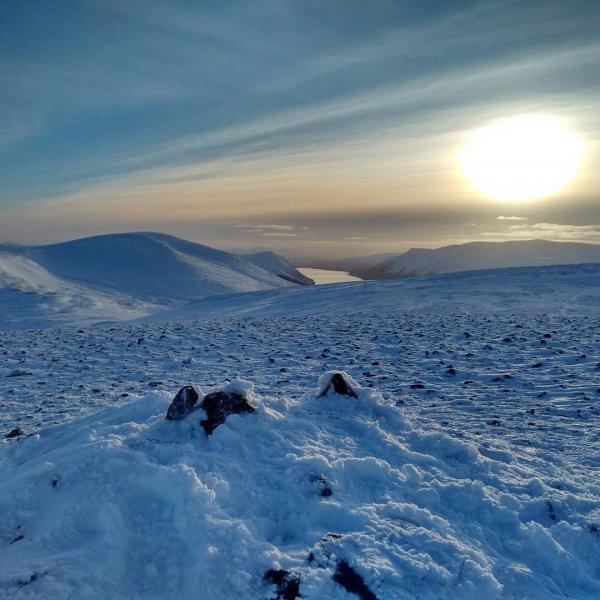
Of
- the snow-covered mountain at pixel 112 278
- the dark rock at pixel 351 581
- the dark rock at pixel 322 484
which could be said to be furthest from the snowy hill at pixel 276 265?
the dark rock at pixel 351 581

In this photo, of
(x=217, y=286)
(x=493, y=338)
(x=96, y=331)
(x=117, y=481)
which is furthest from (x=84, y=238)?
(x=117, y=481)

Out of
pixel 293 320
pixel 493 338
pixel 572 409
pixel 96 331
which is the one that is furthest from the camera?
pixel 293 320

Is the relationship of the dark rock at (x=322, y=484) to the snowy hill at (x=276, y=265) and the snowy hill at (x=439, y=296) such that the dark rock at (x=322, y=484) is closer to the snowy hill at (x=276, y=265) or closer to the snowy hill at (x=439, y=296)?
the snowy hill at (x=439, y=296)

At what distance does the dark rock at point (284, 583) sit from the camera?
3510 mm

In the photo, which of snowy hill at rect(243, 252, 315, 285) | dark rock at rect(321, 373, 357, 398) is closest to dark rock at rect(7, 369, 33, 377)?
dark rock at rect(321, 373, 357, 398)

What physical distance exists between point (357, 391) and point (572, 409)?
463 cm

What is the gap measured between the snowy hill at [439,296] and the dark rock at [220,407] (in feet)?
56.8

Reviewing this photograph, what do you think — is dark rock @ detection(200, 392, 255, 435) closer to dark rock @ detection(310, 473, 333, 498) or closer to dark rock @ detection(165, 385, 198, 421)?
dark rock @ detection(165, 385, 198, 421)

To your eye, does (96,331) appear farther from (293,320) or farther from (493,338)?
(493,338)

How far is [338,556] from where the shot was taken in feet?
12.6

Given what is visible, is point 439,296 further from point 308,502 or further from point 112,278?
point 112,278

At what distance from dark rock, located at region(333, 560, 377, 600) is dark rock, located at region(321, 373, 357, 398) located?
3383 mm

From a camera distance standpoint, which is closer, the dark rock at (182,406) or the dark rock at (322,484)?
the dark rock at (322,484)

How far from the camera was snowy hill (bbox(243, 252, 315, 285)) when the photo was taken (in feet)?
401
